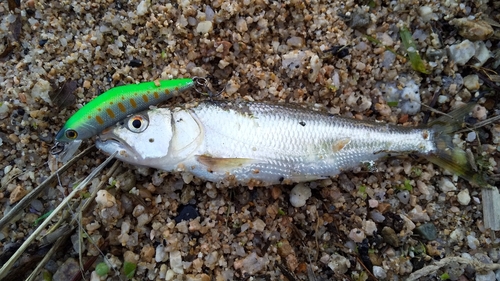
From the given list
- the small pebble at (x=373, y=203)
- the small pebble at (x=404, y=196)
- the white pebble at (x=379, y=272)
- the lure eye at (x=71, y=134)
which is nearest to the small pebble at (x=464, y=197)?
the small pebble at (x=404, y=196)

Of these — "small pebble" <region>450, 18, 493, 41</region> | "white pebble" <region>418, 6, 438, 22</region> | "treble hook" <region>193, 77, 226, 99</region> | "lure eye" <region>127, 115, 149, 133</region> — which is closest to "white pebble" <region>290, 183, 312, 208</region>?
"treble hook" <region>193, 77, 226, 99</region>

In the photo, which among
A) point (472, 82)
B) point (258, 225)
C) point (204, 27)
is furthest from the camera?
point (472, 82)

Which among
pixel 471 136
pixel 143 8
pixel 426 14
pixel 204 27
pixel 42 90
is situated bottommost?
pixel 471 136

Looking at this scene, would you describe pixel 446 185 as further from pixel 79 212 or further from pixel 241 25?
pixel 79 212

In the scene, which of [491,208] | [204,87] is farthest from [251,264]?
[491,208]

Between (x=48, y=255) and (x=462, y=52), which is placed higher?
(x=462, y=52)

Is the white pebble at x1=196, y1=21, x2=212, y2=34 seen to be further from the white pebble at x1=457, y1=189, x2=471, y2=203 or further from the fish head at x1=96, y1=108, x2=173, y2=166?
the white pebble at x1=457, y1=189, x2=471, y2=203

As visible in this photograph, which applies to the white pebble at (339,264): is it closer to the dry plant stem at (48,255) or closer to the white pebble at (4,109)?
the dry plant stem at (48,255)
